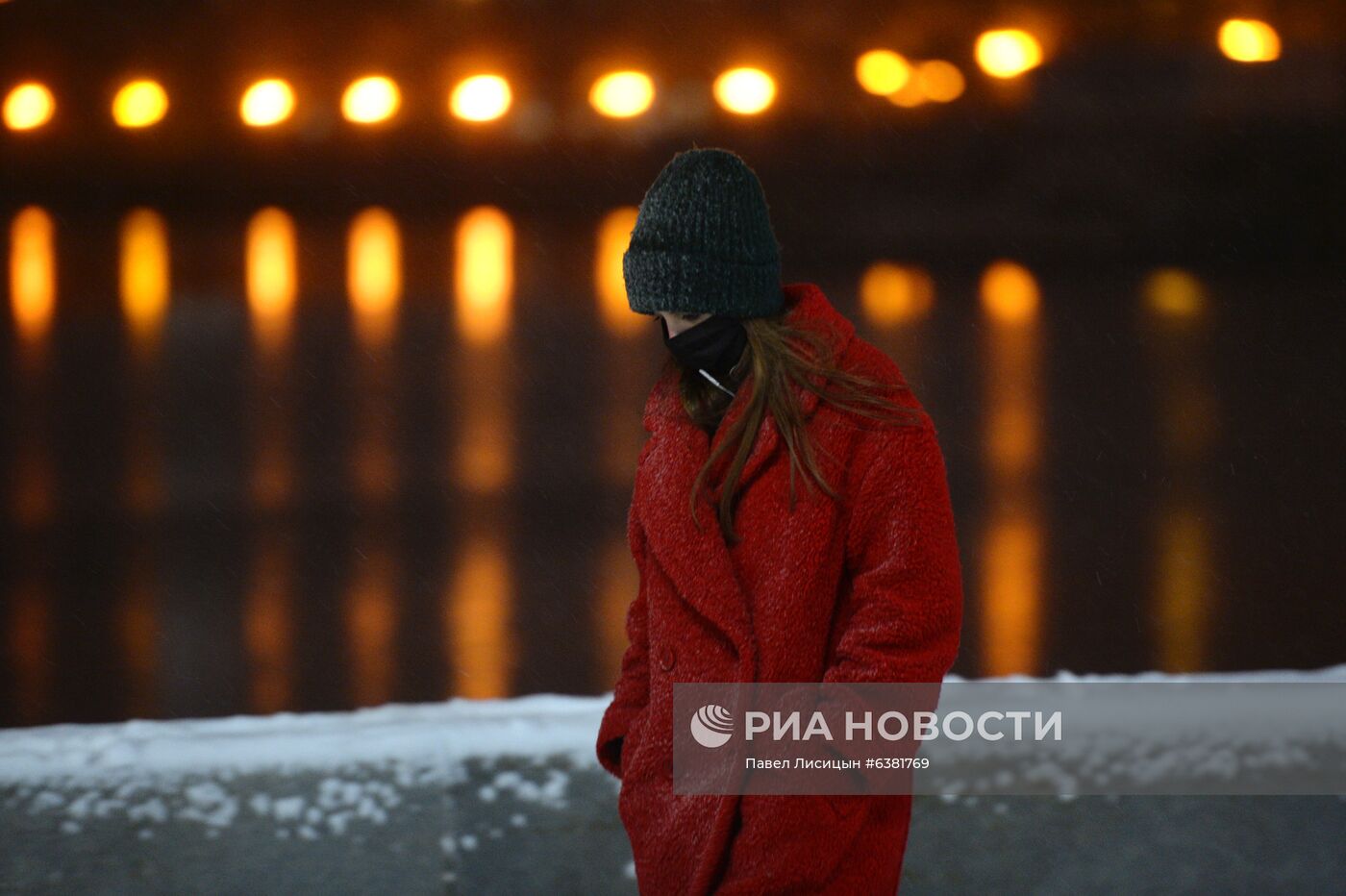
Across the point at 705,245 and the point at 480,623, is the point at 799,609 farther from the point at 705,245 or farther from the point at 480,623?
the point at 480,623

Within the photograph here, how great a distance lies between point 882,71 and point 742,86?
1.71 feet

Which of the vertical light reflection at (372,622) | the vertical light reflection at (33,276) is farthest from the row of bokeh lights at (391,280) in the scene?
the vertical light reflection at (372,622)

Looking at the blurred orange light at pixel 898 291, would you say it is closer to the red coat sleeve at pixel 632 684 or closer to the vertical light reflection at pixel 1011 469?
the vertical light reflection at pixel 1011 469

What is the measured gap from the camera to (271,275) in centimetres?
446

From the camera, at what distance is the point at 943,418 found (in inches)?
182

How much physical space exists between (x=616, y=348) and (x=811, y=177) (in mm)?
980

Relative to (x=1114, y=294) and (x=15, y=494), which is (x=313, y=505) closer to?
(x=15, y=494)

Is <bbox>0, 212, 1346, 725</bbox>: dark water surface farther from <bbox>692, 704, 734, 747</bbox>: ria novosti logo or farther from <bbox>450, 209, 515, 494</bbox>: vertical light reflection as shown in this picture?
<bbox>692, 704, 734, 747</bbox>: ria novosti logo

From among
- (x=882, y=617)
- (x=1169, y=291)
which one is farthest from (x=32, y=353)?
(x=1169, y=291)

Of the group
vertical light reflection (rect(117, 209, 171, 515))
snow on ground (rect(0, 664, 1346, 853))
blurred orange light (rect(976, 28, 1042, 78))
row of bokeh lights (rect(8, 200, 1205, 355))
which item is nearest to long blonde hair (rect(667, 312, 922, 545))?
snow on ground (rect(0, 664, 1346, 853))

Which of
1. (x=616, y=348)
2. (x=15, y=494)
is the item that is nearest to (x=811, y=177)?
(x=616, y=348)

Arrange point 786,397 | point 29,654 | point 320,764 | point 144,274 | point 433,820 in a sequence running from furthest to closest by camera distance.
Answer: point 144,274 → point 29,654 → point 320,764 → point 433,820 → point 786,397

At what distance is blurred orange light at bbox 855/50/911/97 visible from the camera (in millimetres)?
4453

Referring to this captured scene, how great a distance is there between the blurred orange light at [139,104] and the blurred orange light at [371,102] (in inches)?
25.6
